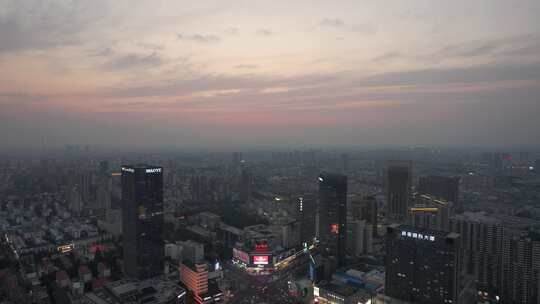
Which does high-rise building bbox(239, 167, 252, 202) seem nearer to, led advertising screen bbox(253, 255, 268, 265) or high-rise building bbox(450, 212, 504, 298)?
led advertising screen bbox(253, 255, 268, 265)

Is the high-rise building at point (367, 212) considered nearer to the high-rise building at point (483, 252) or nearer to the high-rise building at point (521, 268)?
the high-rise building at point (483, 252)

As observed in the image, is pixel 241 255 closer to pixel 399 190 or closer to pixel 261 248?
pixel 261 248

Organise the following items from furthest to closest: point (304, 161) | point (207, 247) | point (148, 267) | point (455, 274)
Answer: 1. point (304, 161)
2. point (207, 247)
3. point (148, 267)
4. point (455, 274)

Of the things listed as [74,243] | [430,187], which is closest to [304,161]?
[430,187]

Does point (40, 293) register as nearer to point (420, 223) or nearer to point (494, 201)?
point (420, 223)

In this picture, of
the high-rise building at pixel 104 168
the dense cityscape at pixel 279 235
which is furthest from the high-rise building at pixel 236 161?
the high-rise building at pixel 104 168
